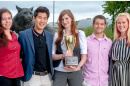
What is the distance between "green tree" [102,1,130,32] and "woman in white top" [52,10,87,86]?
9074 mm

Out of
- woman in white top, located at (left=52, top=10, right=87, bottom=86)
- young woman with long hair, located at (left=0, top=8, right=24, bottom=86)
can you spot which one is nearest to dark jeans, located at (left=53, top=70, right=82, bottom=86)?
woman in white top, located at (left=52, top=10, right=87, bottom=86)

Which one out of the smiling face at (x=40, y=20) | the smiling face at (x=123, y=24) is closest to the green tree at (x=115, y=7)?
the smiling face at (x=123, y=24)

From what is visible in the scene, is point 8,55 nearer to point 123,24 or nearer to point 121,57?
point 121,57

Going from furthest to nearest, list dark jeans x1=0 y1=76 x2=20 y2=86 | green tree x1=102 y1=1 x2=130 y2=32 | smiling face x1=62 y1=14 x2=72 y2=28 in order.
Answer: green tree x1=102 y1=1 x2=130 y2=32
smiling face x1=62 y1=14 x2=72 y2=28
dark jeans x1=0 y1=76 x2=20 y2=86

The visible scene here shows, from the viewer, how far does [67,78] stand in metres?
2.98

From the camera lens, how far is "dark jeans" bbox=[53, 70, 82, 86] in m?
2.94

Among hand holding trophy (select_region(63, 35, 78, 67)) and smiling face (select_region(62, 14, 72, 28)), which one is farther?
smiling face (select_region(62, 14, 72, 28))

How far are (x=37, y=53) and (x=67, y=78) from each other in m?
0.64

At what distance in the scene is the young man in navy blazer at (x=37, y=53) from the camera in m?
2.81

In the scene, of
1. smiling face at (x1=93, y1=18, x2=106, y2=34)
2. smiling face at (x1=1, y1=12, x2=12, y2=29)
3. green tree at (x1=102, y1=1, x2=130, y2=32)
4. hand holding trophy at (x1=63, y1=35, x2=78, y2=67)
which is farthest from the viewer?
green tree at (x1=102, y1=1, x2=130, y2=32)

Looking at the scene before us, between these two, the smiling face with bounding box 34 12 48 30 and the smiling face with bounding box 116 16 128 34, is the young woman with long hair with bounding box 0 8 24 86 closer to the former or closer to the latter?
the smiling face with bounding box 34 12 48 30

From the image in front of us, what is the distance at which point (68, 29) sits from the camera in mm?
3127

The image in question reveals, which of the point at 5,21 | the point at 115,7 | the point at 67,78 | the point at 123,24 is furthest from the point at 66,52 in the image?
→ the point at 115,7

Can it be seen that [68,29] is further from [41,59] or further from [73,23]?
[41,59]
